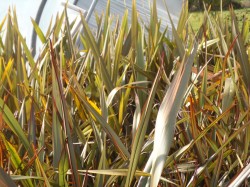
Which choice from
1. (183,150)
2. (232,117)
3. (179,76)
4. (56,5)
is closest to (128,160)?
(183,150)

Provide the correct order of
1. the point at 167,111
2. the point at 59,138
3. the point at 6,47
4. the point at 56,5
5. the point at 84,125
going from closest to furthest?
the point at 167,111, the point at 59,138, the point at 84,125, the point at 6,47, the point at 56,5

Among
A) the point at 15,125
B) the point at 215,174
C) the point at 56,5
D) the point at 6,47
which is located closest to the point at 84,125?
the point at 15,125

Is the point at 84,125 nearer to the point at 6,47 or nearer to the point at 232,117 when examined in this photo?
the point at 232,117

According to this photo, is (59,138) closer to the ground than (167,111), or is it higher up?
closer to the ground

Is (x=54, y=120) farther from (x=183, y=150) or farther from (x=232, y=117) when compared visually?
(x=232, y=117)

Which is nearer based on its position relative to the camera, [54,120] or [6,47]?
[54,120]

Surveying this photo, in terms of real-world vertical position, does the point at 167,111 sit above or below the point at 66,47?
above

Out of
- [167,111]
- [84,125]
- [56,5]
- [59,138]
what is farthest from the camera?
[56,5]

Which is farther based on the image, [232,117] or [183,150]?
[232,117]

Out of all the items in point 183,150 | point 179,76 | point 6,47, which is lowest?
point 6,47
